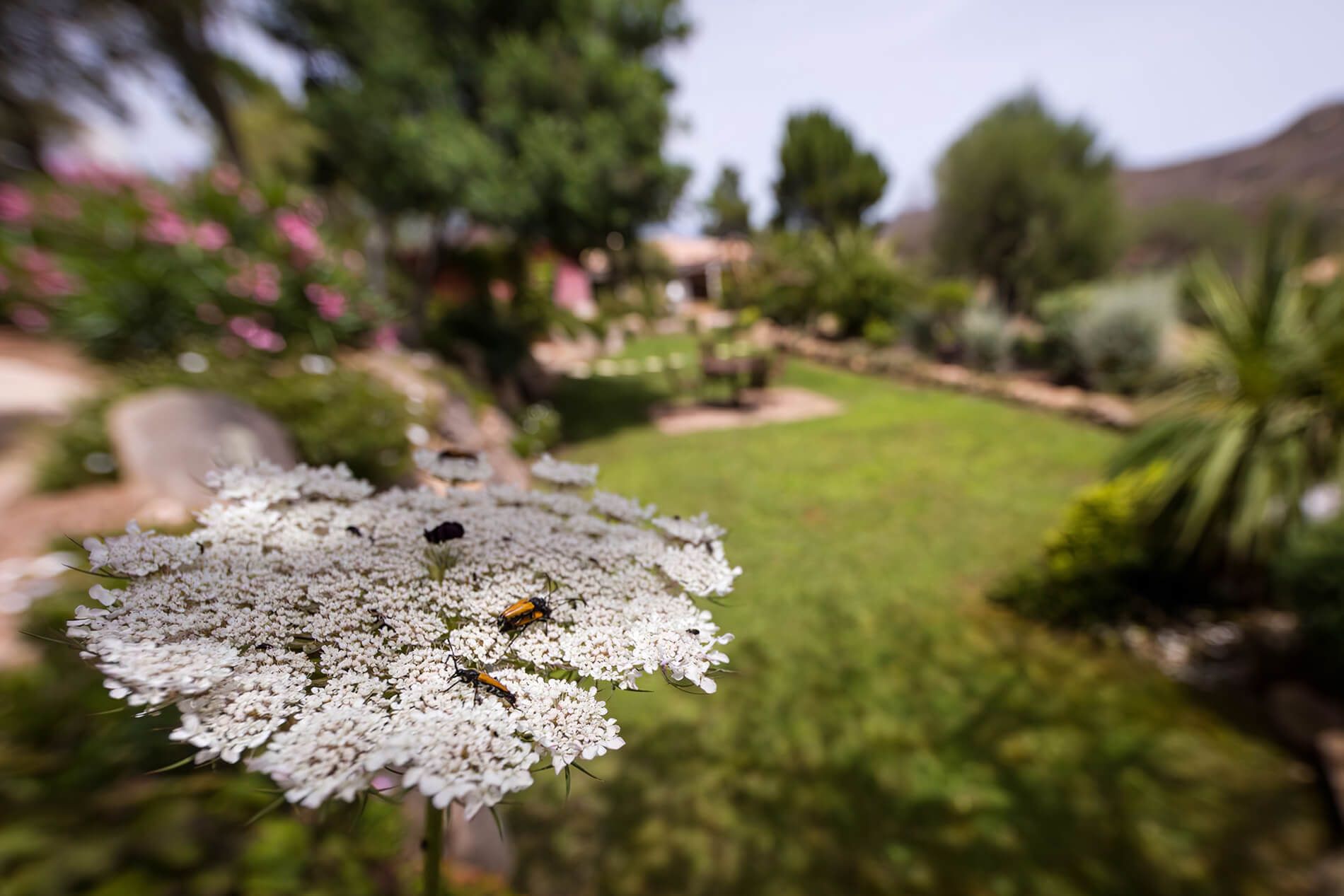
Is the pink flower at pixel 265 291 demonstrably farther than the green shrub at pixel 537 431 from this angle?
No

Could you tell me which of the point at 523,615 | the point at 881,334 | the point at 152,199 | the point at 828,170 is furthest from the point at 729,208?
the point at 523,615

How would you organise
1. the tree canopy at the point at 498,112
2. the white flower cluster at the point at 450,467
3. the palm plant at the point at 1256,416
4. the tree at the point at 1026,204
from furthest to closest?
the tree at the point at 1026,204, the tree canopy at the point at 498,112, the palm plant at the point at 1256,416, the white flower cluster at the point at 450,467

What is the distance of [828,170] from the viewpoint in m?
36.1

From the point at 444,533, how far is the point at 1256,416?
5878 millimetres

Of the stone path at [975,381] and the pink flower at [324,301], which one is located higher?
the pink flower at [324,301]

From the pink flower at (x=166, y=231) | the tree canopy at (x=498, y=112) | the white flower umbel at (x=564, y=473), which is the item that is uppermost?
the tree canopy at (x=498, y=112)

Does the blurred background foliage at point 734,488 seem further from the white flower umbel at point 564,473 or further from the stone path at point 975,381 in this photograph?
the stone path at point 975,381

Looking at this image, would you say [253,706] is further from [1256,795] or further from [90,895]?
[1256,795]

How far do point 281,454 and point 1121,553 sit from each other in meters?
6.72

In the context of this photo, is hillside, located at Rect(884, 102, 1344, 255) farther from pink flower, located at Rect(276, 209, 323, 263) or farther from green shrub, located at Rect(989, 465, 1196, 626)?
pink flower, located at Rect(276, 209, 323, 263)

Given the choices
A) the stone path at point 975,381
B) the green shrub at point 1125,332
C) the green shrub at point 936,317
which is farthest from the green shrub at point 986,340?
the green shrub at point 1125,332

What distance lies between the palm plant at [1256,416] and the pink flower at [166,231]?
10.1m

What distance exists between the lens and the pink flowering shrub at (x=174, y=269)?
5.72 metres

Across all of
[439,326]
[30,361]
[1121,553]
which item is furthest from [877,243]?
[30,361]
